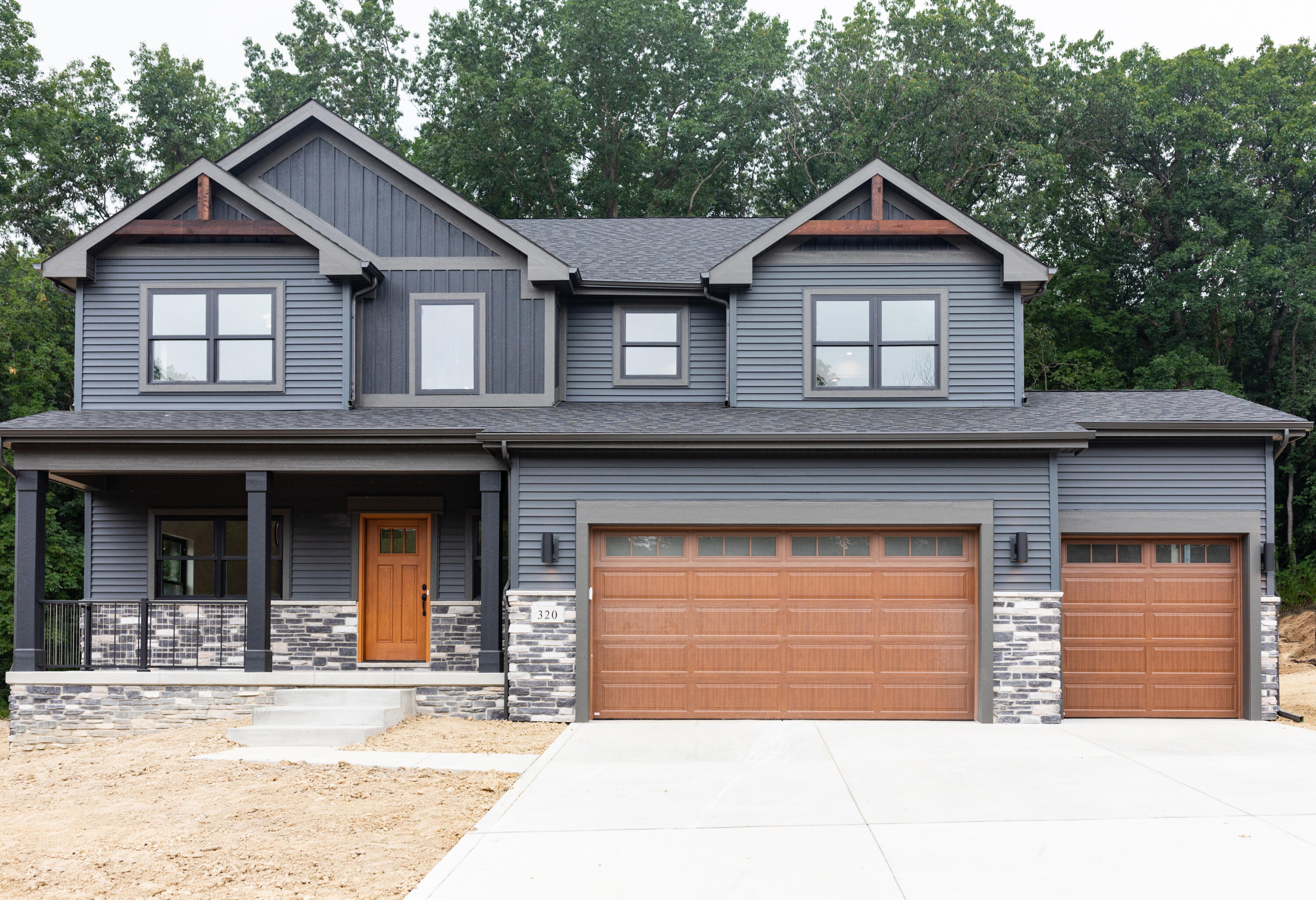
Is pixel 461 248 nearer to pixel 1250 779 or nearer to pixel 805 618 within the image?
pixel 805 618

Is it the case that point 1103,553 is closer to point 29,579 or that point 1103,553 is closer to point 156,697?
point 156,697

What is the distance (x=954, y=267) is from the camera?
42.9 feet

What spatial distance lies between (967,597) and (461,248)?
26.0 feet

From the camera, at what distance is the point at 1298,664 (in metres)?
18.4

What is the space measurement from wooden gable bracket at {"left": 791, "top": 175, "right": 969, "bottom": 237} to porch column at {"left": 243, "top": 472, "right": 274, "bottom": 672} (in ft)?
24.4

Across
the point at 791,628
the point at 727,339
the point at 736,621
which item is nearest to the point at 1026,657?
the point at 791,628

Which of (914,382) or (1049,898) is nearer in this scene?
(1049,898)

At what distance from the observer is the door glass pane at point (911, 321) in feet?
42.7

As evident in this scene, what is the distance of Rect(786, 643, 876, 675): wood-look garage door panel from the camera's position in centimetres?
1131

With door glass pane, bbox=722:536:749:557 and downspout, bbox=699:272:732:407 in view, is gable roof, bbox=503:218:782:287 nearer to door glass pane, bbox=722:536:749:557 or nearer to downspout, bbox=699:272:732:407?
downspout, bbox=699:272:732:407

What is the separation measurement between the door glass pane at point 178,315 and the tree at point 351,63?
755 inches

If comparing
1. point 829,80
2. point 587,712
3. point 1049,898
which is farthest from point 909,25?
point 1049,898

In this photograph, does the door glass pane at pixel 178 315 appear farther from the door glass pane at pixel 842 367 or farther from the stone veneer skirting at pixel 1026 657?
the stone veneer skirting at pixel 1026 657

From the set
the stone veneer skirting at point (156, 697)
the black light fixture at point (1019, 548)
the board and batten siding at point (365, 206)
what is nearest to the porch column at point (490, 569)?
the stone veneer skirting at point (156, 697)
